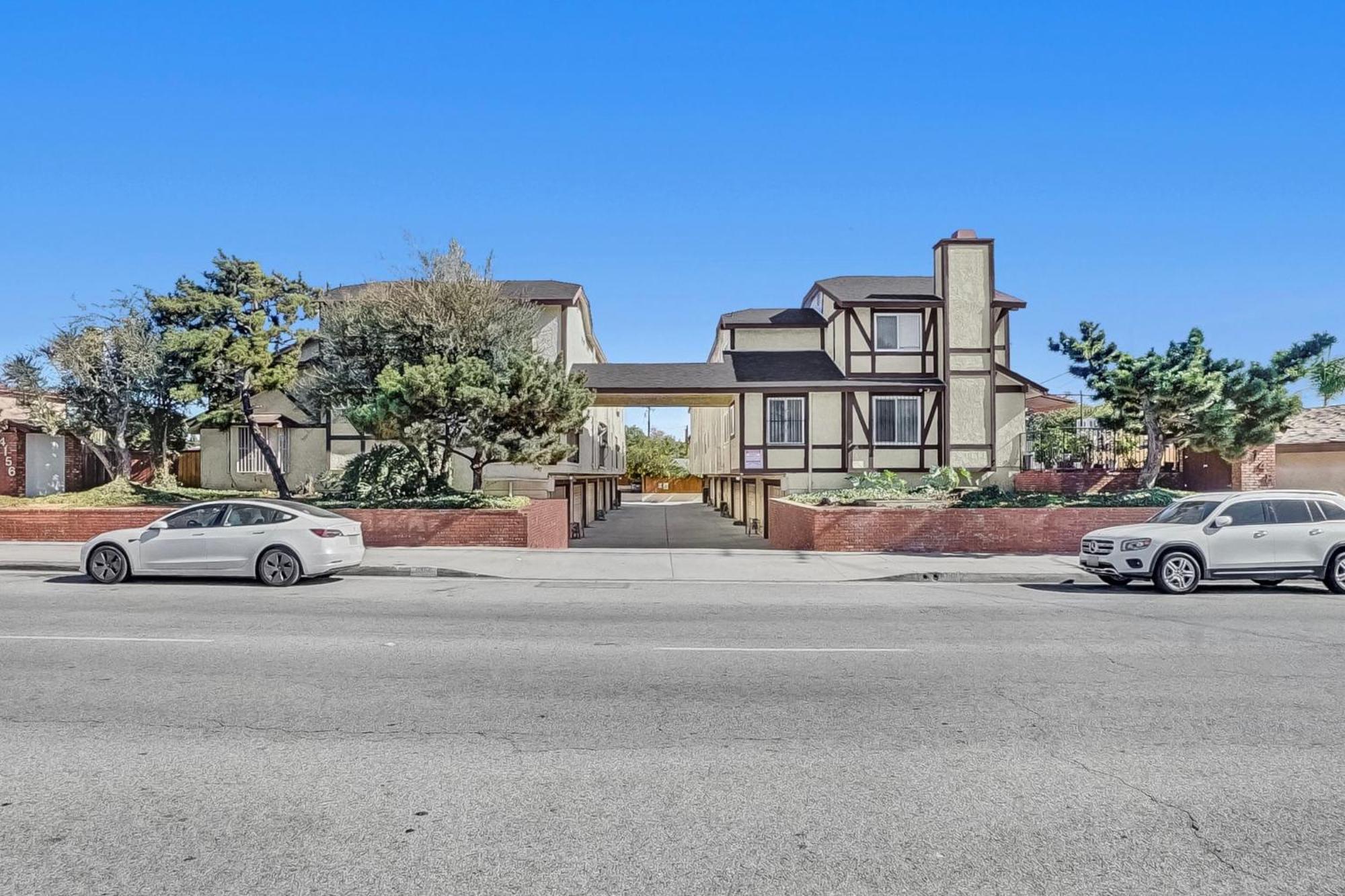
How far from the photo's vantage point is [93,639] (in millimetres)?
8656

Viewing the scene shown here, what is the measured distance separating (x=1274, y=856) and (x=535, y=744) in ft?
13.2

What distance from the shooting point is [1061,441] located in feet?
109

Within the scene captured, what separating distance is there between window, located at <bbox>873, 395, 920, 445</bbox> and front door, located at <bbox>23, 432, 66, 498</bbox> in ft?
86.6

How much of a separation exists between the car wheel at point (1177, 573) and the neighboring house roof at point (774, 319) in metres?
17.6

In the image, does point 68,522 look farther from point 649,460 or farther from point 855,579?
point 649,460

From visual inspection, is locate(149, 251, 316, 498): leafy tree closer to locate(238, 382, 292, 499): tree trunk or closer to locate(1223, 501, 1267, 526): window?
locate(238, 382, 292, 499): tree trunk

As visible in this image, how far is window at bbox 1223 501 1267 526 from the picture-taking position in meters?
13.1

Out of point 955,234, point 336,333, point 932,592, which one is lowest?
point 932,592

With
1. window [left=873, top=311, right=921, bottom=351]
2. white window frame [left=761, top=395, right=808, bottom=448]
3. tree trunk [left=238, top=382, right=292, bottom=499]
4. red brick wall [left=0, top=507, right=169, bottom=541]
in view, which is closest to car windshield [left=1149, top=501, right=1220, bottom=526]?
white window frame [left=761, top=395, right=808, bottom=448]

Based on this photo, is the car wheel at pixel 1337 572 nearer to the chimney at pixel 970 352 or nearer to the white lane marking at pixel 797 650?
the white lane marking at pixel 797 650

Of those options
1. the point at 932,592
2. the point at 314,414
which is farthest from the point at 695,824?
the point at 314,414

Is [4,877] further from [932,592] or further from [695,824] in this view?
[932,592]

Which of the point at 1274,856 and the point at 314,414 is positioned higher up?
the point at 314,414

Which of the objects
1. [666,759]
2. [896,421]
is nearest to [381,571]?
[666,759]
